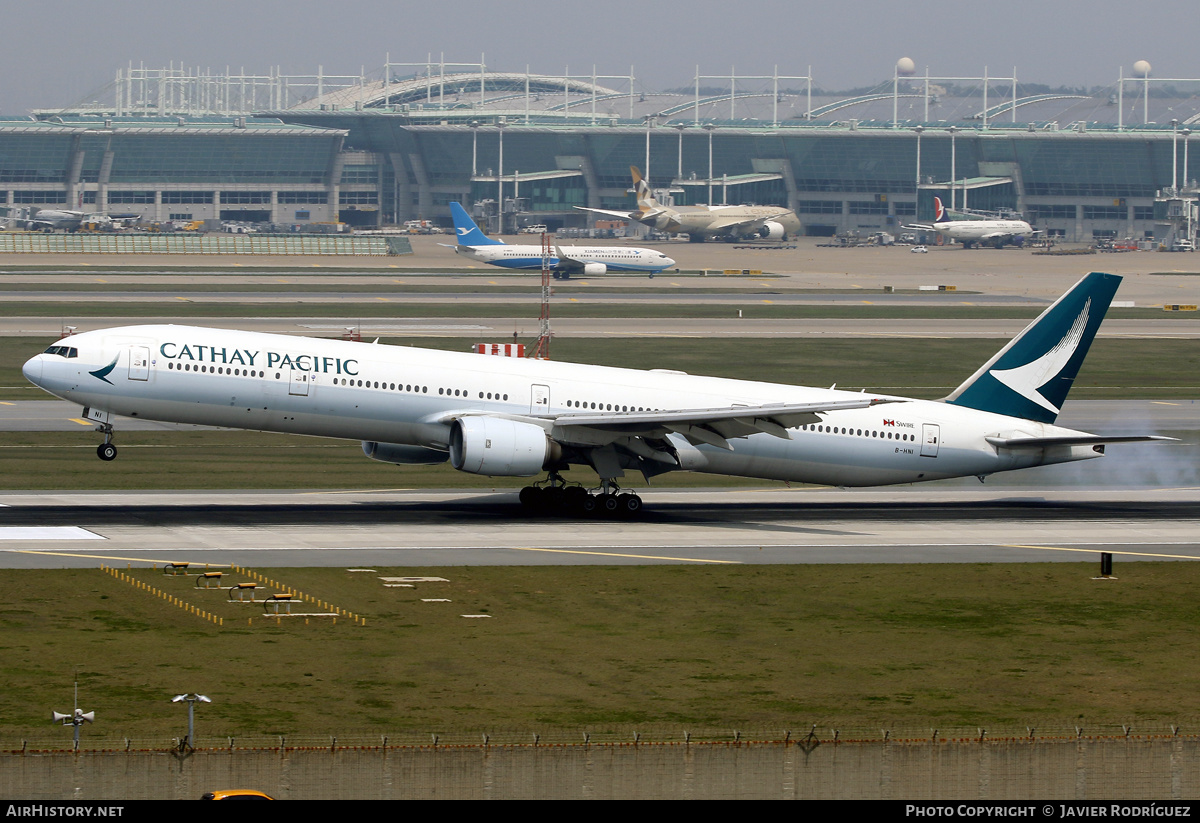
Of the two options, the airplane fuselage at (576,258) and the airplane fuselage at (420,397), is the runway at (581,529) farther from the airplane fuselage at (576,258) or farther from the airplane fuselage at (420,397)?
the airplane fuselage at (576,258)

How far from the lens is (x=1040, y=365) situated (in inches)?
2218

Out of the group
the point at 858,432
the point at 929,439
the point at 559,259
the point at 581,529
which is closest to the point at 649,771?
the point at 581,529

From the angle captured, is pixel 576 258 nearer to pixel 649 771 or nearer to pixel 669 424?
pixel 669 424

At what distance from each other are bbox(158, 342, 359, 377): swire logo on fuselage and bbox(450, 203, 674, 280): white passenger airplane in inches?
5194

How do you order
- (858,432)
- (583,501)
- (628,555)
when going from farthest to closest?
1. (858,432)
2. (583,501)
3. (628,555)

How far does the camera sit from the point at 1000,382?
56438mm

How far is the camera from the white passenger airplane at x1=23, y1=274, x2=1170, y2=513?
1954 inches

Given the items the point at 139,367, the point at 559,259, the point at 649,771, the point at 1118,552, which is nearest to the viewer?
the point at 649,771

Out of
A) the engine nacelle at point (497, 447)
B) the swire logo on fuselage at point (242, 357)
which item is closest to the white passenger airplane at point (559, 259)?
the swire logo on fuselage at point (242, 357)

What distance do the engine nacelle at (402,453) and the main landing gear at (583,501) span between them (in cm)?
390

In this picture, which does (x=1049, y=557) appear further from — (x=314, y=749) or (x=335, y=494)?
(x=314, y=749)

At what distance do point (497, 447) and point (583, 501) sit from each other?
566cm

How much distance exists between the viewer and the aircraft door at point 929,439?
55250 mm

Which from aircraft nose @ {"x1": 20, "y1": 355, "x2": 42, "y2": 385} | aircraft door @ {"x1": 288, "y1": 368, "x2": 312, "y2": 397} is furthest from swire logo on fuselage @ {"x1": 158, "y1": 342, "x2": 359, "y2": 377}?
aircraft nose @ {"x1": 20, "y1": 355, "x2": 42, "y2": 385}
